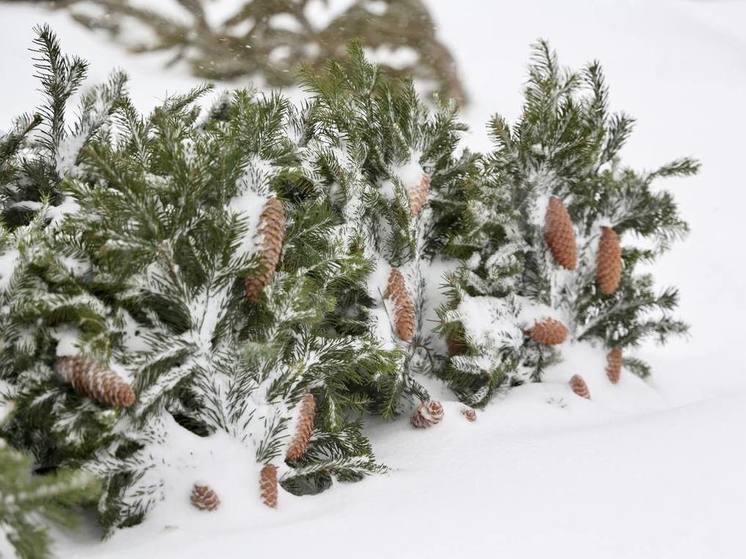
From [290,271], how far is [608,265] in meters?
1.03

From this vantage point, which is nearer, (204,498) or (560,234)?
(204,498)

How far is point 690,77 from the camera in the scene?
19.9ft

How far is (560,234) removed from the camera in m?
2.13

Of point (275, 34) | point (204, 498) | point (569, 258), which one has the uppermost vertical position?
point (275, 34)

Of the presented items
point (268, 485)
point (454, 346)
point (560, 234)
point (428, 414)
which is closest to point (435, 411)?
point (428, 414)

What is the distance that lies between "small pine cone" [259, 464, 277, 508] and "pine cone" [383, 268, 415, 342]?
0.54m

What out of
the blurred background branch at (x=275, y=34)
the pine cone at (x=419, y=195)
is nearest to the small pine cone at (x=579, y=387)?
the pine cone at (x=419, y=195)

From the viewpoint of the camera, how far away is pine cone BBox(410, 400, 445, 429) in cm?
183

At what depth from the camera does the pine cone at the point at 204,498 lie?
53.3 inches

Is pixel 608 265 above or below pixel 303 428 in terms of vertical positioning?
above

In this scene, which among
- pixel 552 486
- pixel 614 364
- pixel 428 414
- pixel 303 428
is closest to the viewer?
pixel 552 486

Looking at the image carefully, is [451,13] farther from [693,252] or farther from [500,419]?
[500,419]

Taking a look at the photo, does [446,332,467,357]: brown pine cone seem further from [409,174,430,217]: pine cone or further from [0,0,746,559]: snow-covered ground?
[409,174,430,217]: pine cone

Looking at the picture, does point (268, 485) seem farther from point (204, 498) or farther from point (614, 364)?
point (614, 364)
